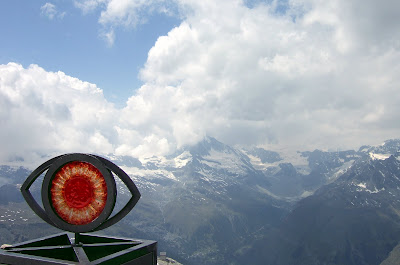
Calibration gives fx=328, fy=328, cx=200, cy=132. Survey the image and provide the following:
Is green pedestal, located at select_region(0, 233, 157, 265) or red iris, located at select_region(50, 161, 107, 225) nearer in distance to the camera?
green pedestal, located at select_region(0, 233, 157, 265)

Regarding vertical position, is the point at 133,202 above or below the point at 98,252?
above

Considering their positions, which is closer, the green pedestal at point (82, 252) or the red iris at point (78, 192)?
the green pedestal at point (82, 252)

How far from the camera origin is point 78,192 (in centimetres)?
2644

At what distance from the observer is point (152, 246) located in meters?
28.5

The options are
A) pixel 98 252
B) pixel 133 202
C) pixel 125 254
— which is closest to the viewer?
pixel 125 254

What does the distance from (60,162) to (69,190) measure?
2.37 meters

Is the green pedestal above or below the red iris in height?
below

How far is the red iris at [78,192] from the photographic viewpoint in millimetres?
26250

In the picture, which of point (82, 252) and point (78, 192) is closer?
point (82, 252)

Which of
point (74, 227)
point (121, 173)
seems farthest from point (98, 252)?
point (121, 173)

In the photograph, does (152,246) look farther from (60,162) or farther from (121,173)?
(60,162)

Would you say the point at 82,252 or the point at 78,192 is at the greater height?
the point at 78,192

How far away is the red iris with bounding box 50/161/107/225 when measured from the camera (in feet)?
86.1

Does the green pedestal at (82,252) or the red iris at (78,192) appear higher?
the red iris at (78,192)
